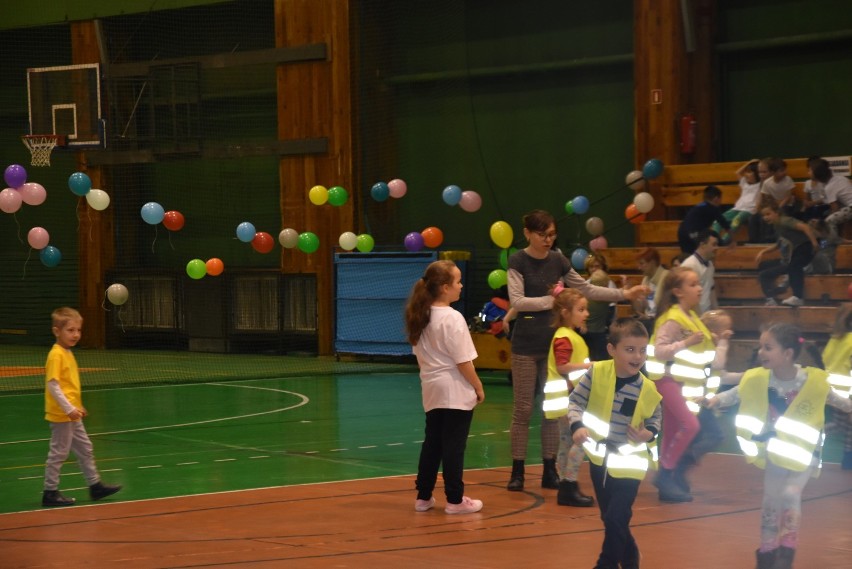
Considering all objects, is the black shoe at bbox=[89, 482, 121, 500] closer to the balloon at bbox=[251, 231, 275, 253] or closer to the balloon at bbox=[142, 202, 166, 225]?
the balloon at bbox=[142, 202, 166, 225]

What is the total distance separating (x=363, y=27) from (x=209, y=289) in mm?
6260

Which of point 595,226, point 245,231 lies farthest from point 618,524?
point 245,231

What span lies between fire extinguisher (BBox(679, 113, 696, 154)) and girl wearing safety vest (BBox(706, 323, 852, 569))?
13513 millimetres

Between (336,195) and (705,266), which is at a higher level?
(336,195)

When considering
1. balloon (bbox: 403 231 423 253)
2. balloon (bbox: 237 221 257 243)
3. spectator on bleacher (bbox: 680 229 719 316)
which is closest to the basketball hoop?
balloon (bbox: 237 221 257 243)

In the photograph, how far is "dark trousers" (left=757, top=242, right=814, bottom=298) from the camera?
1675 centimetres

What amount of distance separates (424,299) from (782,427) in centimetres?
265

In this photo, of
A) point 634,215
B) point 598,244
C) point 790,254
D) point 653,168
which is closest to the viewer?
point 790,254

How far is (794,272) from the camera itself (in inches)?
664

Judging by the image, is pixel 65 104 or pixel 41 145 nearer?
pixel 41 145

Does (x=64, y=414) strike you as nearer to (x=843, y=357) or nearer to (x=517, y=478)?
(x=517, y=478)

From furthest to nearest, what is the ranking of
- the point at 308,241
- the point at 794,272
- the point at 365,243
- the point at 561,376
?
the point at 308,241 → the point at 365,243 → the point at 794,272 → the point at 561,376

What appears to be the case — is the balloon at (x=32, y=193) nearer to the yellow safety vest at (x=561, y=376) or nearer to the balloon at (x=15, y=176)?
the balloon at (x=15, y=176)

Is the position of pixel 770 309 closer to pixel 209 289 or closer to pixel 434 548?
pixel 434 548
